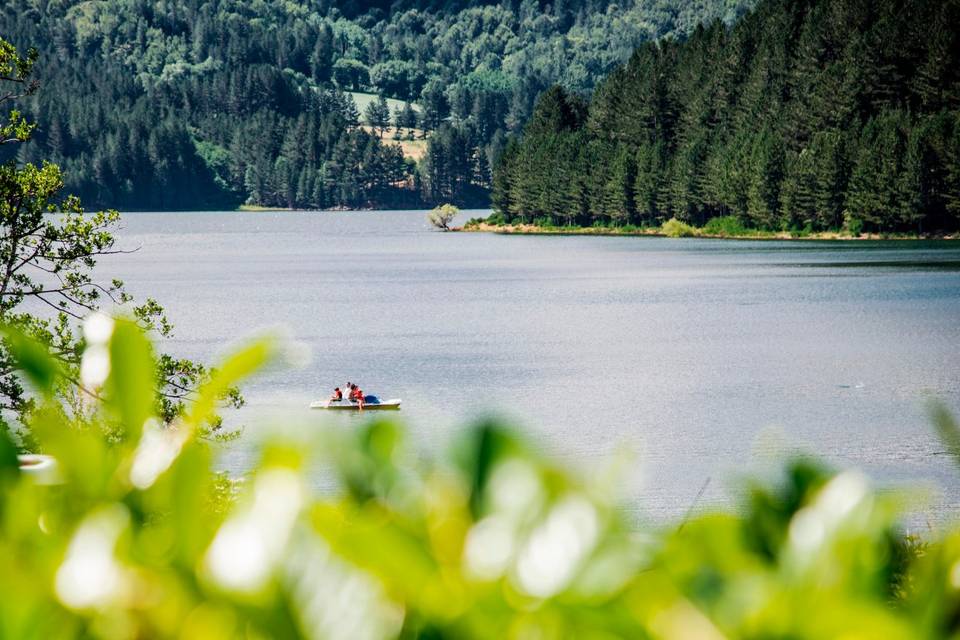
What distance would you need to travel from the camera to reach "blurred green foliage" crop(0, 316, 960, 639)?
1.95 feet

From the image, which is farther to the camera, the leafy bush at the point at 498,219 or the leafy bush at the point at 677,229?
the leafy bush at the point at 498,219

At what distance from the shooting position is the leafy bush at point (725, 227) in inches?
4355

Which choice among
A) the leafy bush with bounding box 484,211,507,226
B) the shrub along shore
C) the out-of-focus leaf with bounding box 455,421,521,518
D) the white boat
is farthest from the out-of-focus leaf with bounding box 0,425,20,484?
the leafy bush with bounding box 484,211,507,226

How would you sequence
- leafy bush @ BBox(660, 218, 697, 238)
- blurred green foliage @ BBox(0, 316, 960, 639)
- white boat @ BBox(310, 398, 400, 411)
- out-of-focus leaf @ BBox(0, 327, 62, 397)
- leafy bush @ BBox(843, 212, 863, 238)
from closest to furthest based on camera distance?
blurred green foliage @ BBox(0, 316, 960, 639), out-of-focus leaf @ BBox(0, 327, 62, 397), white boat @ BBox(310, 398, 400, 411), leafy bush @ BBox(843, 212, 863, 238), leafy bush @ BBox(660, 218, 697, 238)

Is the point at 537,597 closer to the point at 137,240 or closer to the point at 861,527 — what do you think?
the point at 861,527

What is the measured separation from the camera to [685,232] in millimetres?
116938

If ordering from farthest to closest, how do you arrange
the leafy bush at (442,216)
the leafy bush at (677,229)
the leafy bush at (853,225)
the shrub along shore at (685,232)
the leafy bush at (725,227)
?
the leafy bush at (442,216) < the leafy bush at (677,229) < the leafy bush at (725,227) < the shrub along shore at (685,232) < the leafy bush at (853,225)

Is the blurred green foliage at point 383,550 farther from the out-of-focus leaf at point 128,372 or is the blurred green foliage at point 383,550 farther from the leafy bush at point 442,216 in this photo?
the leafy bush at point 442,216

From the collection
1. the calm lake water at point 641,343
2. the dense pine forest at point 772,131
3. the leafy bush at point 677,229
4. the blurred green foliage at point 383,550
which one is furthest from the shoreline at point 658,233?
the blurred green foliage at point 383,550

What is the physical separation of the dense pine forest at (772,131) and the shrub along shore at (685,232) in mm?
711

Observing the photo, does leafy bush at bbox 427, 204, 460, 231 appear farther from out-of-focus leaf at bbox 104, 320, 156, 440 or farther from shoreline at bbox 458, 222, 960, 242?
out-of-focus leaf at bbox 104, 320, 156, 440

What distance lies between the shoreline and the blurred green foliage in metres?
102

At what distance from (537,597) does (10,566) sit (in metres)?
0.25

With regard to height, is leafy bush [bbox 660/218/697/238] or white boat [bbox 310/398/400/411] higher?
white boat [bbox 310/398/400/411]
